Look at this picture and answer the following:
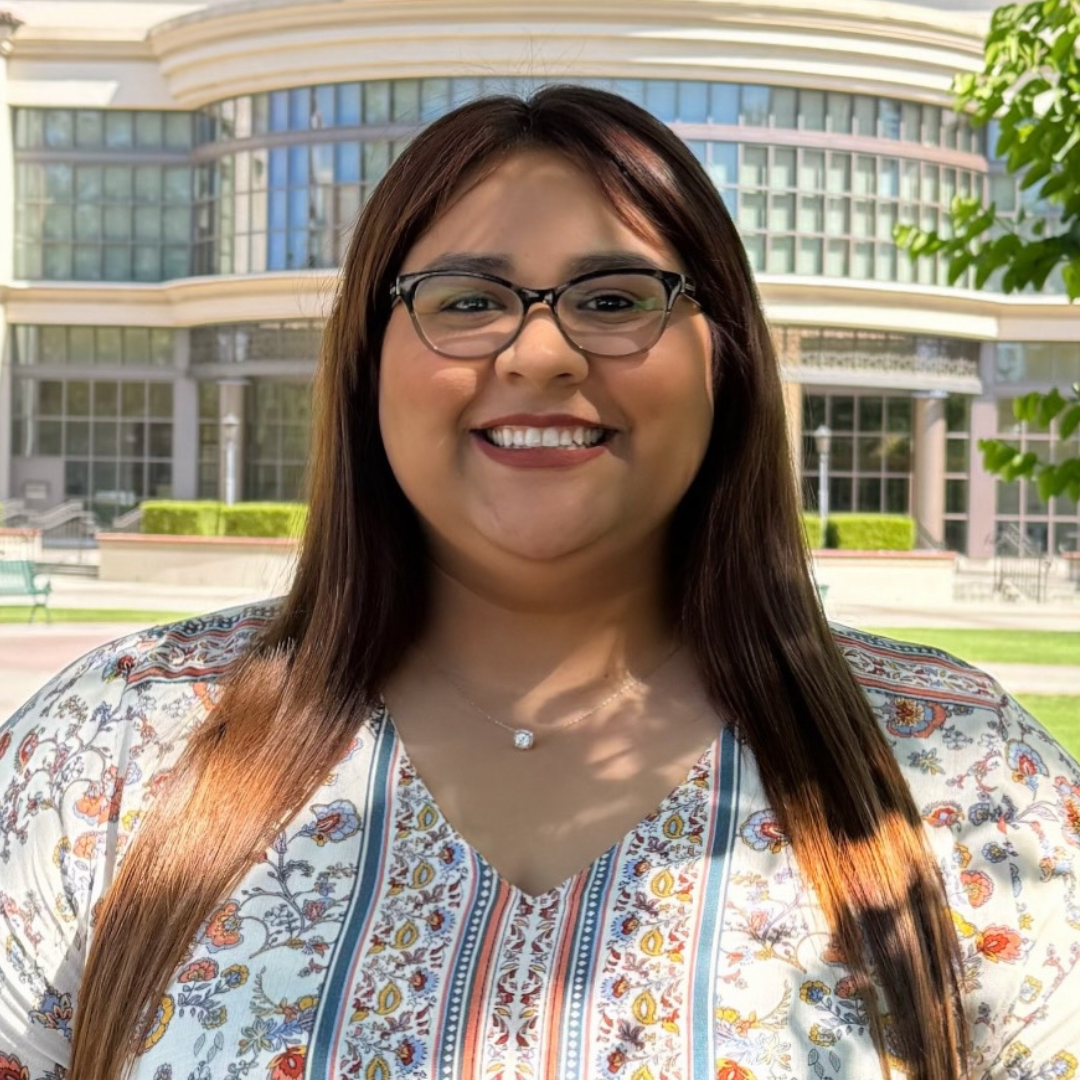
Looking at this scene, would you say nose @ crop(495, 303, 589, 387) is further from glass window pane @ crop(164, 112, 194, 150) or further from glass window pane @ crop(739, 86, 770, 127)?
glass window pane @ crop(164, 112, 194, 150)

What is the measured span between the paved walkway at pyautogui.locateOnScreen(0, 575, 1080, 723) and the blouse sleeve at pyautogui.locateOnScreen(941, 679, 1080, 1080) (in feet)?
30.4

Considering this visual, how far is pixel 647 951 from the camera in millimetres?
1938

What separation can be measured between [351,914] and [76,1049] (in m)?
0.40

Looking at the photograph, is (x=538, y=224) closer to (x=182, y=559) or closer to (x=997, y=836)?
(x=997, y=836)

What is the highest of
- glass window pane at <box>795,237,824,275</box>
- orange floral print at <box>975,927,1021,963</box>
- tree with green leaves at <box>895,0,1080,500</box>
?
glass window pane at <box>795,237,824,275</box>

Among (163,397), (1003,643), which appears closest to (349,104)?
(163,397)

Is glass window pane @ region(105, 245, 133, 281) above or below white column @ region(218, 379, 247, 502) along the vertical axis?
above

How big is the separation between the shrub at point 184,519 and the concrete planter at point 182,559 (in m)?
0.85

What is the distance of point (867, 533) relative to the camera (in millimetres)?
29734

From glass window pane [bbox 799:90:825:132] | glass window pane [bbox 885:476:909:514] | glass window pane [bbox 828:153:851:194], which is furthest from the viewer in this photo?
glass window pane [bbox 885:476:909:514]

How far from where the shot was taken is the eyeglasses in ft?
6.73

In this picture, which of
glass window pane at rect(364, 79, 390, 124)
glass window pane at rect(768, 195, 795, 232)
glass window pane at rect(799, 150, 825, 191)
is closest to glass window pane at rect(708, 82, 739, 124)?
glass window pane at rect(799, 150, 825, 191)

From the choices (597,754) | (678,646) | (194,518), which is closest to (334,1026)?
(597,754)

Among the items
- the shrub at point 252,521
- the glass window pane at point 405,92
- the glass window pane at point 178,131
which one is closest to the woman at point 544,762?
the shrub at point 252,521
